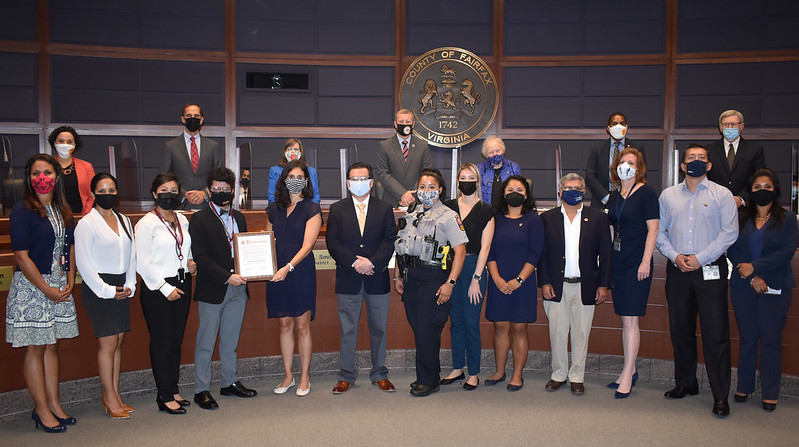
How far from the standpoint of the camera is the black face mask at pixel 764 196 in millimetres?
4379

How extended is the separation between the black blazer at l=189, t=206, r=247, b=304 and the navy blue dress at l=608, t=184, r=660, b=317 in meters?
2.85

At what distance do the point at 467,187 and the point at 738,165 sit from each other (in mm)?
2232

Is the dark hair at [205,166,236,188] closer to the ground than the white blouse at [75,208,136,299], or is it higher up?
higher up

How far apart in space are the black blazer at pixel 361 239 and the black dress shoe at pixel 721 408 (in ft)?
7.98

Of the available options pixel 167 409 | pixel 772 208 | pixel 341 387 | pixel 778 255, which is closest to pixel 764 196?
pixel 772 208

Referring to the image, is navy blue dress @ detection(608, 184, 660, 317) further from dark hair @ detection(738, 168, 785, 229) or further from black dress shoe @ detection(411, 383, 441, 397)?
black dress shoe @ detection(411, 383, 441, 397)

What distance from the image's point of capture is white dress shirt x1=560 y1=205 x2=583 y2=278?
4766mm

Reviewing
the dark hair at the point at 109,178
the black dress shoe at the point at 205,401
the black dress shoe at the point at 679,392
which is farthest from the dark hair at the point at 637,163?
the dark hair at the point at 109,178

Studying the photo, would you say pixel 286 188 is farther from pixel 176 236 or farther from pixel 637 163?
pixel 637 163

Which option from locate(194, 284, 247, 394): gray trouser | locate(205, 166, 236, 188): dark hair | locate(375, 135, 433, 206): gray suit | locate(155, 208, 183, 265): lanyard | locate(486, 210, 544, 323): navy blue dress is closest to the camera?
locate(155, 208, 183, 265): lanyard

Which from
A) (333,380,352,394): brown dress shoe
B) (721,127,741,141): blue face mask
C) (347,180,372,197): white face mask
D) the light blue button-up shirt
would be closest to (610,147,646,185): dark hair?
the light blue button-up shirt

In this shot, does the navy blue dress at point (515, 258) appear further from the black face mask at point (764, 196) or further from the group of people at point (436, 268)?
the black face mask at point (764, 196)

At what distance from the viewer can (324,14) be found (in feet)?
24.9

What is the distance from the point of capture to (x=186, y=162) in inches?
213
